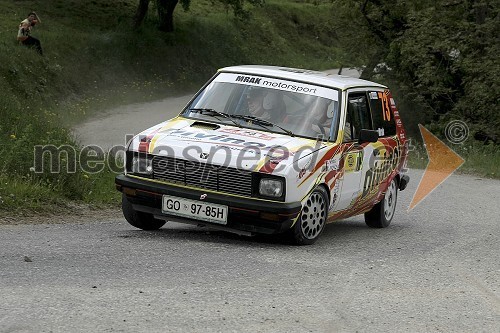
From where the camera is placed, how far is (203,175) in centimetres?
920

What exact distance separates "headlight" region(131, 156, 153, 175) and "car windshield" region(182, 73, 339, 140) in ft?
3.40

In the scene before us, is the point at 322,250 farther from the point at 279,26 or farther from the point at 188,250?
the point at 279,26

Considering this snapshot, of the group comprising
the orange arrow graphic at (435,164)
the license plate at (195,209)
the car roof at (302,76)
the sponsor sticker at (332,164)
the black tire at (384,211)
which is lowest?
the orange arrow graphic at (435,164)

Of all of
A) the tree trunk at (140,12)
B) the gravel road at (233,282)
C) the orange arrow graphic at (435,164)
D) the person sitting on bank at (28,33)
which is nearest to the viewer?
the gravel road at (233,282)

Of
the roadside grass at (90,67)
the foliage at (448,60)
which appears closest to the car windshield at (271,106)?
the roadside grass at (90,67)

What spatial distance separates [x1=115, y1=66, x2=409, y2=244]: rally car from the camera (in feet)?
29.8

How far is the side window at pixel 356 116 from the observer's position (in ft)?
34.4

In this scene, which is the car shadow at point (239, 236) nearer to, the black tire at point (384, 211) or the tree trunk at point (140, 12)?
the black tire at point (384, 211)

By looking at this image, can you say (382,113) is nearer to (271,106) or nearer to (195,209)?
(271,106)

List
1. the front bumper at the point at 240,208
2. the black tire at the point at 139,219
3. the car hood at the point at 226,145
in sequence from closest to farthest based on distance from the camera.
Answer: the front bumper at the point at 240,208 → the car hood at the point at 226,145 → the black tire at the point at 139,219

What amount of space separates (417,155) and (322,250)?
1829 centimetres

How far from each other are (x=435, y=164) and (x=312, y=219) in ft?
54.7

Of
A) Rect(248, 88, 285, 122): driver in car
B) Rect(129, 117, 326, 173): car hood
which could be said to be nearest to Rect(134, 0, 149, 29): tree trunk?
Rect(248, 88, 285, 122): driver in car

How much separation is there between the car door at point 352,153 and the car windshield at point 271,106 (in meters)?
0.25
